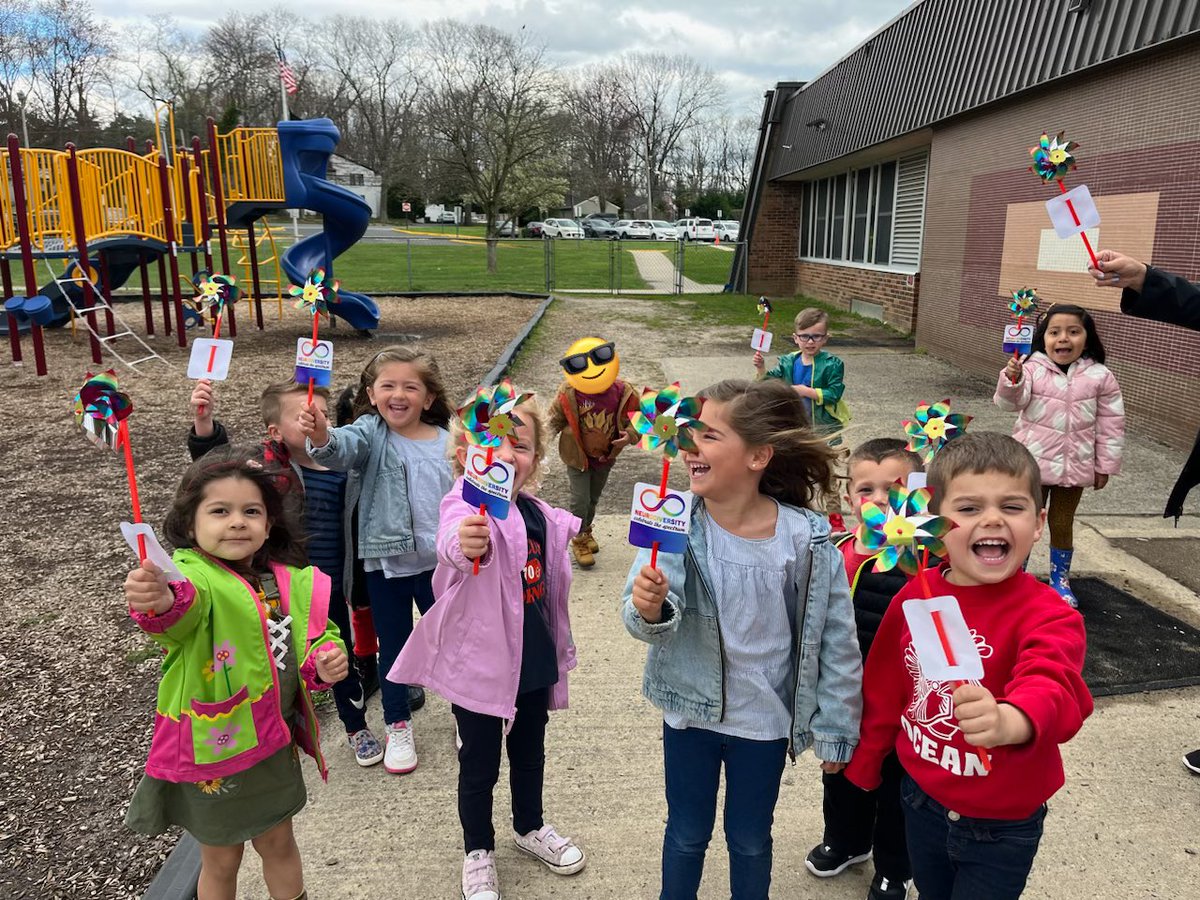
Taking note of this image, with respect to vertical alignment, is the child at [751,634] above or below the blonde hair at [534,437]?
below

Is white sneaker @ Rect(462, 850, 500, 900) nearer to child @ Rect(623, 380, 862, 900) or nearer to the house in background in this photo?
child @ Rect(623, 380, 862, 900)

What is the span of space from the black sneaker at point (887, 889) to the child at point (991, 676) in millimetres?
515

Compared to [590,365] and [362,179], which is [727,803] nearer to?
[590,365]

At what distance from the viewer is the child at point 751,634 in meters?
2.09

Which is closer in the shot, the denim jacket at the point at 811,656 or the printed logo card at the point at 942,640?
the printed logo card at the point at 942,640

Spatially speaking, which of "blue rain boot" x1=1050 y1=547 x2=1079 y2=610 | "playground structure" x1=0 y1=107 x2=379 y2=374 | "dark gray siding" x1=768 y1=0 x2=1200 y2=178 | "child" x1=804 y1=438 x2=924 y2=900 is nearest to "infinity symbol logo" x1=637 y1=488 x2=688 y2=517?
"child" x1=804 y1=438 x2=924 y2=900

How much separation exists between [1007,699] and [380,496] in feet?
7.05

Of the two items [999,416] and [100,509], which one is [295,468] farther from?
[999,416]

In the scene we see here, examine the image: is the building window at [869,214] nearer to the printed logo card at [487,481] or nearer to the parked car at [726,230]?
the printed logo card at [487,481]

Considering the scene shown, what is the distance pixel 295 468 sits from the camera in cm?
316

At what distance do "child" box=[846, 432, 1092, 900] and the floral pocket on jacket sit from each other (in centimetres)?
160

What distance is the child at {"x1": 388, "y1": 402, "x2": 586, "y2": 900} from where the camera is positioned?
240 centimetres

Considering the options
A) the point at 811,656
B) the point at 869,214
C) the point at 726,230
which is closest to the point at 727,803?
the point at 811,656

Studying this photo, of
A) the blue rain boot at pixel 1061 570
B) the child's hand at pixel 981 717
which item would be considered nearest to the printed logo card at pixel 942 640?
the child's hand at pixel 981 717
